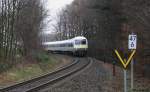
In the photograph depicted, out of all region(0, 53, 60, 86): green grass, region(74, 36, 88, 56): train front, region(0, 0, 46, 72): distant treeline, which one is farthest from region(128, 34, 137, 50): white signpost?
region(74, 36, 88, 56): train front

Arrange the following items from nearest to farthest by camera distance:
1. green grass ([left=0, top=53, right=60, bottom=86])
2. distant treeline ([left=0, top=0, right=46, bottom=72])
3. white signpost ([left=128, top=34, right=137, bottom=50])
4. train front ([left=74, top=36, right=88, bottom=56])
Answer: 1. white signpost ([left=128, top=34, right=137, bottom=50])
2. green grass ([left=0, top=53, right=60, bottom=86])
3. distant treeline ([left=0, top=0, right=46, bottom=72])
4. train front ([left=74, top=36, right=88, bottom=56])

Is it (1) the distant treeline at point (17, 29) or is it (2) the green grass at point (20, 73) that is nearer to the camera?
(2) the green grass at point (20, 73)

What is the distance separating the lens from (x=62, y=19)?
95.1 m

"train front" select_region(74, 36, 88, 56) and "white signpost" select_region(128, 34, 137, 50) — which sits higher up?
"white signpost" select_region(128, 34, 137, 50)

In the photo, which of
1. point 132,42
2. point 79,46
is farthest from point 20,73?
point 79,46

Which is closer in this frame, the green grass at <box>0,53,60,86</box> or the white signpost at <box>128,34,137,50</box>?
the white signpost at <box>128,34,137,50</box>

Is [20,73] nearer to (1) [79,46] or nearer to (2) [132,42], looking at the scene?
(2) [132,42]

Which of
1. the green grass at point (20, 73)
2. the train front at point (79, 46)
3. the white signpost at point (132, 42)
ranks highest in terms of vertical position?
the white signpost at point (132, 42)

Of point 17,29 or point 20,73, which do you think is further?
point 17,29

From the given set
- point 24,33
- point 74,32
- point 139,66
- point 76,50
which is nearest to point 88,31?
point 74,32

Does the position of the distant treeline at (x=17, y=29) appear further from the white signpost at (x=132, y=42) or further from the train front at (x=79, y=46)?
the train front at (x=79, y=46)

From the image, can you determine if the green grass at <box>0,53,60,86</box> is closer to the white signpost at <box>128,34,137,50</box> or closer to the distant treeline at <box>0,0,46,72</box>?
the distant treeline at <box>0,0,46,72</box>

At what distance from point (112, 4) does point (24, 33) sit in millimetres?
15394

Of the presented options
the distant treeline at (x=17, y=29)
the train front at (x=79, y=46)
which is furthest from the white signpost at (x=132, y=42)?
the train front at (x=79, y=46)
